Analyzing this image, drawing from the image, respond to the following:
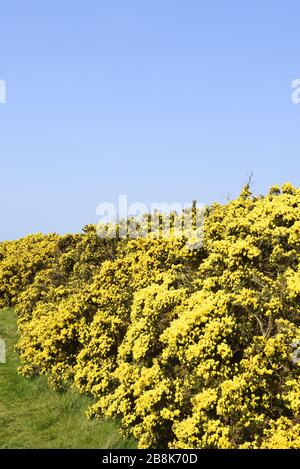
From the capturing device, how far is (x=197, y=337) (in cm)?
895

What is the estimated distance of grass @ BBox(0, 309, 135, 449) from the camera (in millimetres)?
10500

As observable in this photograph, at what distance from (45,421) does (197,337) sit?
17.5 ft

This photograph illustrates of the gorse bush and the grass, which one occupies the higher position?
the gorse bush

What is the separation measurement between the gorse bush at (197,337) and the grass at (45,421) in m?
0.33

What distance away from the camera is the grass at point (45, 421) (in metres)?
10.5

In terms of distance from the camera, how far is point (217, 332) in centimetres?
855

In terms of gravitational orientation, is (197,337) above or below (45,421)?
above

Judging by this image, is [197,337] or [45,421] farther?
[45,421]

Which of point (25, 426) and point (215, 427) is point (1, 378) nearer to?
point (25, 426)

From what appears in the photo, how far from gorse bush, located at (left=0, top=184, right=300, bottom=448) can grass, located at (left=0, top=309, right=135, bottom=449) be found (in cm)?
33

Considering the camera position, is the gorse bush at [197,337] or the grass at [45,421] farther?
the grass at [45,421]

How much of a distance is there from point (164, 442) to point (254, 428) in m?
2.22

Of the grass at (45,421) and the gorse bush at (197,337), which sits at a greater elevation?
the gorse bush at (197,337)
